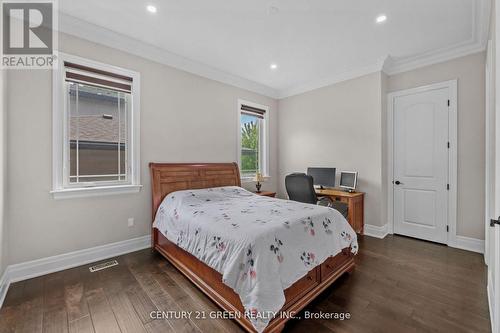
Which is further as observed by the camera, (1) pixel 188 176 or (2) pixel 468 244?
(1) pixel 188 176

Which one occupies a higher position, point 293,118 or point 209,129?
point 293,118

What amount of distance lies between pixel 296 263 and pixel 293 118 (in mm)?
3599

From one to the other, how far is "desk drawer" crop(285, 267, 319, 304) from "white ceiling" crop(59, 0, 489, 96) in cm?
257

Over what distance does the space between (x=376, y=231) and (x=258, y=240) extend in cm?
283

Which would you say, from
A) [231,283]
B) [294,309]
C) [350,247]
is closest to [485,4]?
[350,247]

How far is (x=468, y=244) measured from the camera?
2992 mm

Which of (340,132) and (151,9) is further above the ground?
(151,9)

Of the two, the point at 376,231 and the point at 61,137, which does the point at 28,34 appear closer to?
the point at 61,137

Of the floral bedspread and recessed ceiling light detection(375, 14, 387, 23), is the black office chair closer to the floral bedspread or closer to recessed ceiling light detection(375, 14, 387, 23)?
the floral bedspread

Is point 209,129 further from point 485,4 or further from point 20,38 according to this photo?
point 485,4

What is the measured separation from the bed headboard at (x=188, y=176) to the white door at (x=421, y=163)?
2694 mm

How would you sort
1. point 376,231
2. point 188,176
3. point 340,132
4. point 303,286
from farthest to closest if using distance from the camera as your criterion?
point 340,132, point 376,231, point 188,176, point 303,286

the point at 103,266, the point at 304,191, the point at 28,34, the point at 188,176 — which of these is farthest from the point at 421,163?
the point at 28,34

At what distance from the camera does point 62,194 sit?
8.07ft
